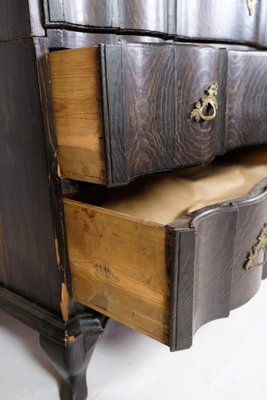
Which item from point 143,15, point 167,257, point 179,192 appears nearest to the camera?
point 167,257

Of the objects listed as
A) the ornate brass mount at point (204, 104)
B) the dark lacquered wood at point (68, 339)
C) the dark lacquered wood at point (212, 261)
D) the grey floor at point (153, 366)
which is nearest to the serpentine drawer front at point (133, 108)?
the ornate brass mount at point (204, 104)

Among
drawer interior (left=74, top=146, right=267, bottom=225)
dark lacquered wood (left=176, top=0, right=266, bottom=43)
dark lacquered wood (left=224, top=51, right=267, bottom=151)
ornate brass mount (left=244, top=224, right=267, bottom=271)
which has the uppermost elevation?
dark lacquered wood (left=176, top=0, right=266, bottom=43)

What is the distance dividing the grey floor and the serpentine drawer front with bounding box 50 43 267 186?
43 centimetres

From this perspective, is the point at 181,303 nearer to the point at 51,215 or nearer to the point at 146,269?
the point at 146,269

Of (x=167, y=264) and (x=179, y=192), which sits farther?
(x=179, y=192)

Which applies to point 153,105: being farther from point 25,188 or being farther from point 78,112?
point 25,188

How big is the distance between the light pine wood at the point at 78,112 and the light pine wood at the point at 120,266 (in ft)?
0.21

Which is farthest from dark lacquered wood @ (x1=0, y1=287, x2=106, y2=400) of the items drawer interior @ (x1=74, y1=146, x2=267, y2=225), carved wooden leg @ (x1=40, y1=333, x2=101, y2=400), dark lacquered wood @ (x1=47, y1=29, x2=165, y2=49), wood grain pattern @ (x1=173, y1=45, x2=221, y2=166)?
dark lacquered wood @ (x1=47, y1=29, x2=165, y2=49)

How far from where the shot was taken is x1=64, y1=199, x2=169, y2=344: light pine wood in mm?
492

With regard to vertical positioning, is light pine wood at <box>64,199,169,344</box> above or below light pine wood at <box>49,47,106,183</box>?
below

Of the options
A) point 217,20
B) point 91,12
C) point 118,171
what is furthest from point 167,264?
point 217,20

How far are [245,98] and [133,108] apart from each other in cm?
33

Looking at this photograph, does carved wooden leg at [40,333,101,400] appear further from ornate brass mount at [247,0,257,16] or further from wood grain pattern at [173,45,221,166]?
ornate brass mount at [247,0,257,16]

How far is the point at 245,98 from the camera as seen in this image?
0.74 m
